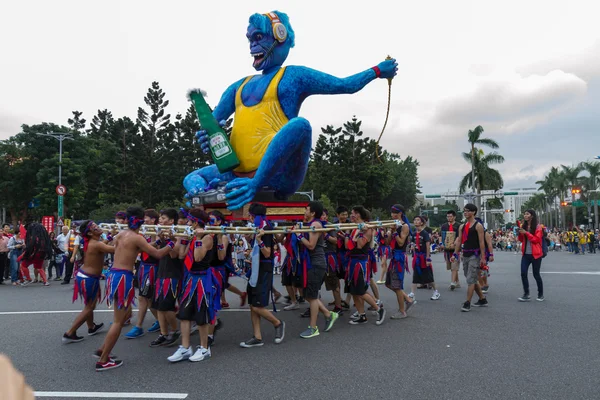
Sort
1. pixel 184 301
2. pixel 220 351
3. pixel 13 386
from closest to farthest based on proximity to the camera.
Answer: pixel 13 386, pixel 184 301, pixel 220 351

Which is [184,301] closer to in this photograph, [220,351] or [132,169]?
[220,351]

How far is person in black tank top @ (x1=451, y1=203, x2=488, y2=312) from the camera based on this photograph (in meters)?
6.71

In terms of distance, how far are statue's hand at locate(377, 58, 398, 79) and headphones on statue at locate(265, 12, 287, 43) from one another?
1670mm

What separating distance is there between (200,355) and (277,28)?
5125mm

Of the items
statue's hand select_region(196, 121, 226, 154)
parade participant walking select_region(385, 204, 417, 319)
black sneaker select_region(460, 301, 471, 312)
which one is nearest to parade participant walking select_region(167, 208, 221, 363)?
statue's hand select_region(196, 121, 226, 154)

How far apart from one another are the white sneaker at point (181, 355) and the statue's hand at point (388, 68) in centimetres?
523

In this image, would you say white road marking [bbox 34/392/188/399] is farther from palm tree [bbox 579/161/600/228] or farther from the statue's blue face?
palm tree [bbox 579/161/600/228]

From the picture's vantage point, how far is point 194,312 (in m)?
4.56

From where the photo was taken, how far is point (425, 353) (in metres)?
4.62

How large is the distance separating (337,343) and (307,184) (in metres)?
Answer: 37.9

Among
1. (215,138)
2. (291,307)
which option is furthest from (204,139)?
(291,307)

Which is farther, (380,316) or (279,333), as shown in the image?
(380,316)

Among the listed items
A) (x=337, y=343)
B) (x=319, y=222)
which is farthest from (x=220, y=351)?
(x=319, y=222)

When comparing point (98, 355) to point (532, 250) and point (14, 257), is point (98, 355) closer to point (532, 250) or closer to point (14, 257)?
point (532, 250)
